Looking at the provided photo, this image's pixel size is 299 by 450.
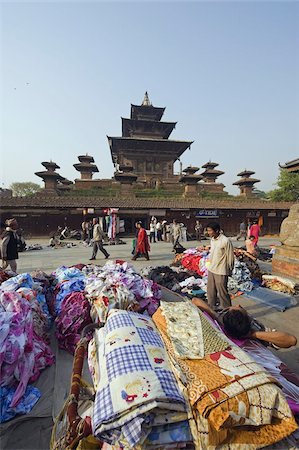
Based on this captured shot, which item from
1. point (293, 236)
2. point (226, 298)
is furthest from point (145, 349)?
point (293, 236)

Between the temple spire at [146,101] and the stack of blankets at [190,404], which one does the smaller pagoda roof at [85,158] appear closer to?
the temple spire at [146,101]

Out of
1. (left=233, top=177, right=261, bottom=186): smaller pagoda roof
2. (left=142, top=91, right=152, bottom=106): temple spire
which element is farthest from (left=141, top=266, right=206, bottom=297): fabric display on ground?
(left=142, top=91, right=152, bottom=106): temple spire

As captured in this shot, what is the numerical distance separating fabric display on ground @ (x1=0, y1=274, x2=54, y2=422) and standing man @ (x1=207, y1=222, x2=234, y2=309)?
2.65m

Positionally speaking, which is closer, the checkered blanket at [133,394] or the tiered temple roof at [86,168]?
the checkered blanket at [133,394]

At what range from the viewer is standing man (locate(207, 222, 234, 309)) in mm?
3750

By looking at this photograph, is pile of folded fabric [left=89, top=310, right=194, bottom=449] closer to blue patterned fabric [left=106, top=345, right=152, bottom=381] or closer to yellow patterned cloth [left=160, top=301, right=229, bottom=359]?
blue patterned fabric [left=106, top=345, right=152, bottom=381]

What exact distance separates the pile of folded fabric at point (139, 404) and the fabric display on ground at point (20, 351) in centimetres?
118

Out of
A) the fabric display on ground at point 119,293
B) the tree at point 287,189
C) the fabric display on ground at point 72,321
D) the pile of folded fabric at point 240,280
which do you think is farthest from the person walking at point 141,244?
the tree at point 287,189

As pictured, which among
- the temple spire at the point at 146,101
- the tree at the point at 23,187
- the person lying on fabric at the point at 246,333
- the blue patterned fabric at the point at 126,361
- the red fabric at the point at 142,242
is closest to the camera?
the blue patterned fabric at the point at 126,361

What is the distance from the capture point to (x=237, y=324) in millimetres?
2057

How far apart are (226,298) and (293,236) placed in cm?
346

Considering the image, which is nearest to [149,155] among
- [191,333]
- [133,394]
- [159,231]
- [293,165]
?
[159,231]

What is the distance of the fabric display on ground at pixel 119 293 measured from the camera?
9.77 ft

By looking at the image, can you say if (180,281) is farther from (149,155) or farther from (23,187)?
(23,187)
